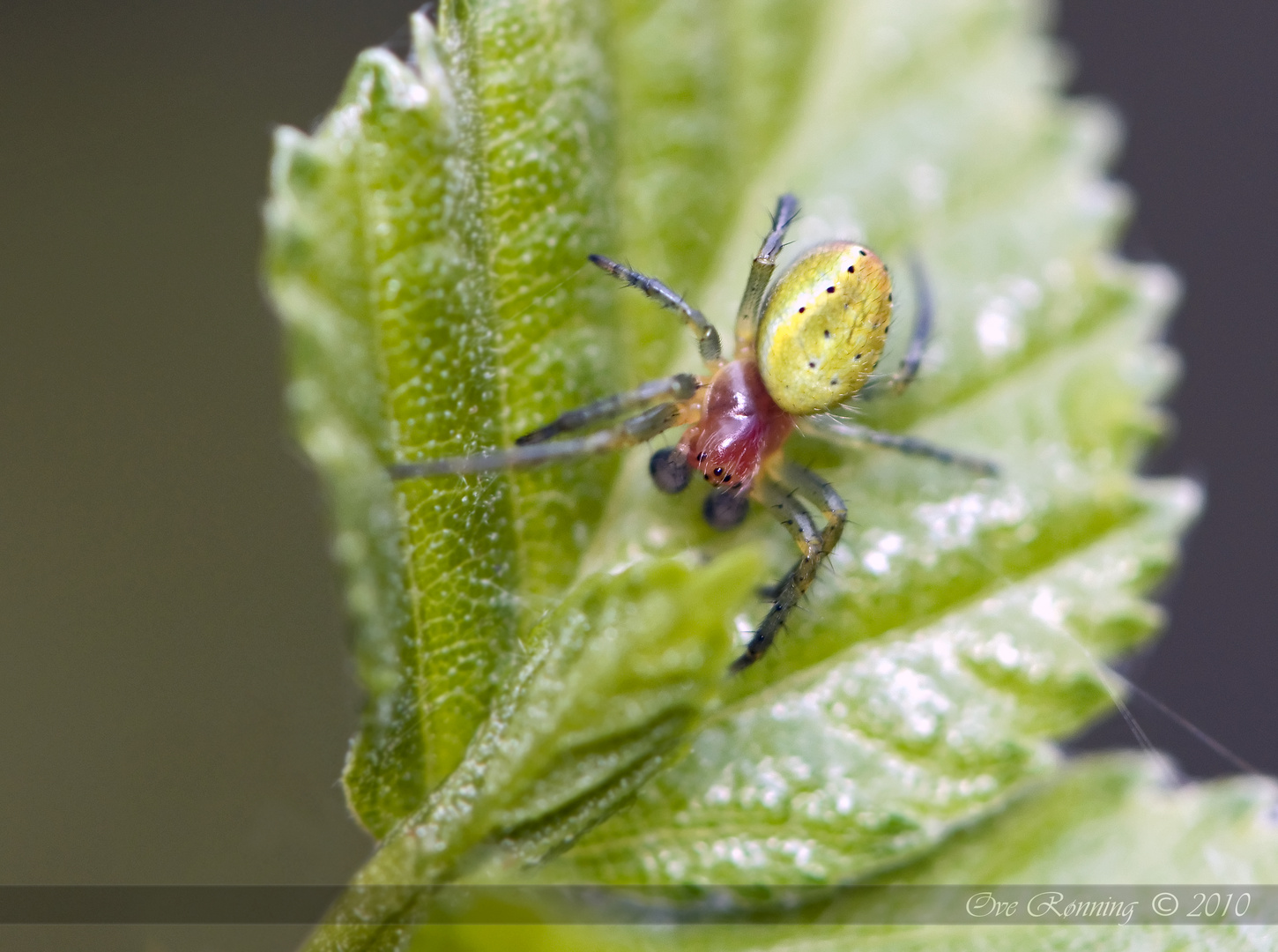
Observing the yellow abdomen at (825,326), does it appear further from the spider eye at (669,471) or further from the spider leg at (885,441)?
the spider eye at (669,471)

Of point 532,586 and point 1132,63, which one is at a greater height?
point 1132,63

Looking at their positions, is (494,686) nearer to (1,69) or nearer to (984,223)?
(984,223)

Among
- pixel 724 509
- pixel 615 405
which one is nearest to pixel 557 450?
pixel 615 405

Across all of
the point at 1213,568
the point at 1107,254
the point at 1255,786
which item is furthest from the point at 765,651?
the point at 1213,568

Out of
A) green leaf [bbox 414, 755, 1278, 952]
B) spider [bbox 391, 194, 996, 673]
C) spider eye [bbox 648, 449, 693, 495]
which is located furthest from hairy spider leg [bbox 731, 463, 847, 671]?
green leaf [bbox 414, 755, 1278, 952]

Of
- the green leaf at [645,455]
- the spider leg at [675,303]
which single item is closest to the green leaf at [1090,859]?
the green leaf at [645,455]

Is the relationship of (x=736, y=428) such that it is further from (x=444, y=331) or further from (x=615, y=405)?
(x=444, y=331)
